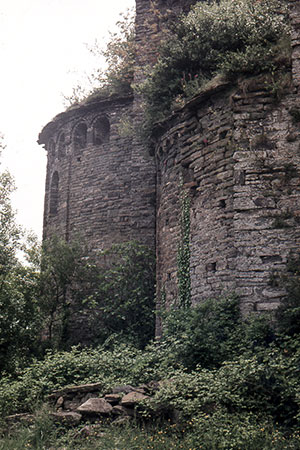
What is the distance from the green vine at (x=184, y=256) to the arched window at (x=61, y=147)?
882cm

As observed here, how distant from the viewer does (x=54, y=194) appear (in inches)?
725

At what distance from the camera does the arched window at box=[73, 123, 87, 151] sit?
17.9m

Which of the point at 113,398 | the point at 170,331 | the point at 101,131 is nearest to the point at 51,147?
the point at 101,131

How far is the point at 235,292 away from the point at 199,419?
8.72 feet

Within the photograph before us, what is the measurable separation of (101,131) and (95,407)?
1183 centimetres

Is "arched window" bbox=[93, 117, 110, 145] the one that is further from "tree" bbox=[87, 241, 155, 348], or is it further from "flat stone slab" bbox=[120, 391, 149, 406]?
"flat stone slab" bbox=[120, 391, 149, 406]

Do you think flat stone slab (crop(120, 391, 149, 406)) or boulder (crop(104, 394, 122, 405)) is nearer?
flat stone slab (crop(120, 391, 149, 406))

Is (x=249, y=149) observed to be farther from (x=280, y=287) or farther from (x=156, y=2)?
(x=156, y=2)

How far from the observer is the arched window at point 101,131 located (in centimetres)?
1747

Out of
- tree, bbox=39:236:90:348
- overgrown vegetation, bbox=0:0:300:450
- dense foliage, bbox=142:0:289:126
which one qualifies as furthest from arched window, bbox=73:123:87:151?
dense foliage, bbox=142:0:289:126

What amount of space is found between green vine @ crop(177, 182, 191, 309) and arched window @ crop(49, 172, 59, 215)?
8.67 metres

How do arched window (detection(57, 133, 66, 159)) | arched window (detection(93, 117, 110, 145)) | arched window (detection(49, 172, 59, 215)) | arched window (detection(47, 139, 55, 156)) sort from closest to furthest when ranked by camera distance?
1. arched window (detection(93, 117, 110, 145))
2. arched window (detection(49, 172, 59, 215))
3. arched window (detection(57, 133, 66, 159))
4. arched window (detection(47, 139, 55, 156))

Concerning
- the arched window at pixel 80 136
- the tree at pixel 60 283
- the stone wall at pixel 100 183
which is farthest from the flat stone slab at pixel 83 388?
the arched window at pixel 80 136

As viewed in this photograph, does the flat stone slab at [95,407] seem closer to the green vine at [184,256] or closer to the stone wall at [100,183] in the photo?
the green vine at [184,256]
